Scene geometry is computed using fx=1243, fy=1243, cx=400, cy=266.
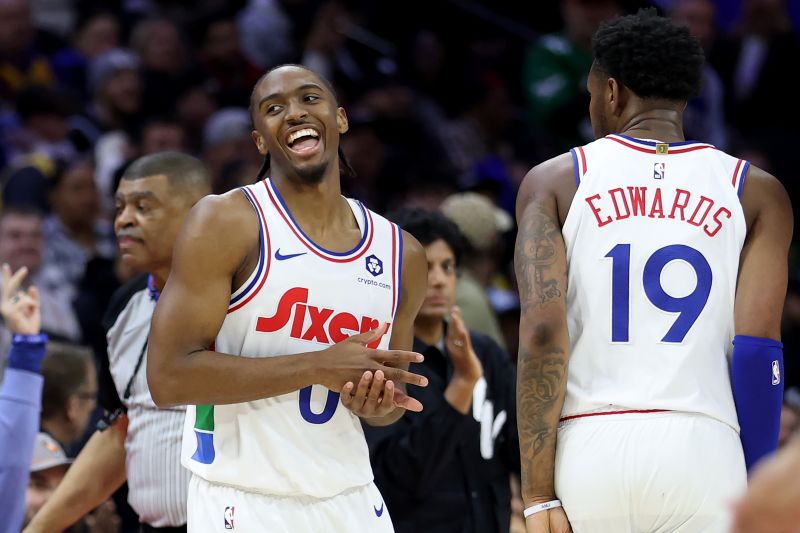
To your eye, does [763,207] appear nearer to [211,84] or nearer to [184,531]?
[184,531]

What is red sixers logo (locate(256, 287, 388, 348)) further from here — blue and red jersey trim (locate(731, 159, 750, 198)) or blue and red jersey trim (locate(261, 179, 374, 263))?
blue and red jersey trim (locate(731, 159, 750, 198))

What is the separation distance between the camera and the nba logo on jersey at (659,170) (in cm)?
396

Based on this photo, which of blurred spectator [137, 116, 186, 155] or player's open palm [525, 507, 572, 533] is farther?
blurred spectator [137, 116, 186, 155]

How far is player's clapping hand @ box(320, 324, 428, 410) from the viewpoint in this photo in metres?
3.81

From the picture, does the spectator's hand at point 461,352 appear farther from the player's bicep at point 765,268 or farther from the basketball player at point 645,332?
the player's bicep at point 765,268

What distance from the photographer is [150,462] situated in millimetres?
4949

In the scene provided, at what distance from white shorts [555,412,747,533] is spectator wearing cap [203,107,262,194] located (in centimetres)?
547

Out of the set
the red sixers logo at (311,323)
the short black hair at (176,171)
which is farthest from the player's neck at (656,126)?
the short black hair at (176,171)

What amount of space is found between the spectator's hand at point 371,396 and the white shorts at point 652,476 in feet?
1.89

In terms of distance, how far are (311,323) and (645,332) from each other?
3.46 feet

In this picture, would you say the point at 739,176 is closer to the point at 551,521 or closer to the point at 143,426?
the point at 551,521

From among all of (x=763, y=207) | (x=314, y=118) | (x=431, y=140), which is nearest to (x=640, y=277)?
(x=763, y=207)

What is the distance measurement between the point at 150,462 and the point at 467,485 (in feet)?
Answer: 4.73

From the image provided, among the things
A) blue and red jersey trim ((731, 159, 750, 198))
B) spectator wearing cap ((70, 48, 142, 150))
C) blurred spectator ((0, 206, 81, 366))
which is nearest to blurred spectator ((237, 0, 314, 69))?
spectator wearing cap ((70, 48, 142, 150))
